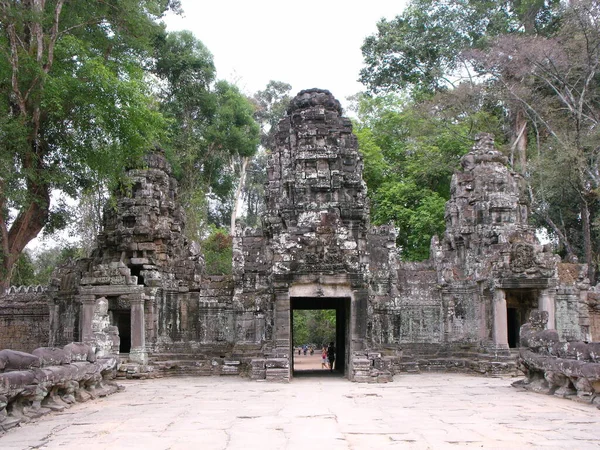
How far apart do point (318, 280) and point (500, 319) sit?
5926 millimetres

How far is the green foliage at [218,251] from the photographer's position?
95.0 feet

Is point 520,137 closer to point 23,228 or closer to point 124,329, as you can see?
point 124,329

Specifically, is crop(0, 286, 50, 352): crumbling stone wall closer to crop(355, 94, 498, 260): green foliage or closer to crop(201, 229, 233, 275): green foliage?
crop(201, 229, 233, 275): green foliage

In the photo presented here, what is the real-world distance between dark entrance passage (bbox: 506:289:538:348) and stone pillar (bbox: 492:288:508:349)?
57 centimetres

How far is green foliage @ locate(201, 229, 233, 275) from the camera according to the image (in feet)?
95.0

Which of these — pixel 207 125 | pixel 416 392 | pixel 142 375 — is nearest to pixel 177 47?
pixel 207 125

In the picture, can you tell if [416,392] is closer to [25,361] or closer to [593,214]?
[25,361]

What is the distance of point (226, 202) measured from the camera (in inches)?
1639

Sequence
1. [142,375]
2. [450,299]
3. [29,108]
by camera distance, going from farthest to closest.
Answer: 1. [450,299]
2. [142,375]
3. [29,108]

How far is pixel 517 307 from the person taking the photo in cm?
1991

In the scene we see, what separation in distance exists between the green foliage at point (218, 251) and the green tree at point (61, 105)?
1171 cm

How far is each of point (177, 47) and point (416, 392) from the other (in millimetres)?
22702

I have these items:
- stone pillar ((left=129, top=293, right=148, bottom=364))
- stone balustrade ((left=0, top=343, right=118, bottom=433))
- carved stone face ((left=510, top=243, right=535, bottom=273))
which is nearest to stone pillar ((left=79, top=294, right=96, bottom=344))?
stone pillar ((left=129, top=293, right=148, bottom=364))

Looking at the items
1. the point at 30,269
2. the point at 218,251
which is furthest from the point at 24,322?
the point at 218,251
